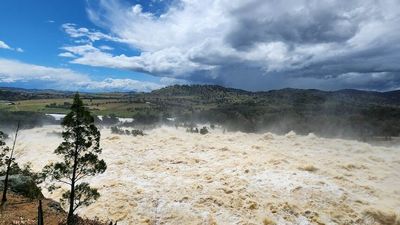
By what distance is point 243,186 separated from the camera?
30453mm

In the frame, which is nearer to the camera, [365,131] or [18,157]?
[18,157]

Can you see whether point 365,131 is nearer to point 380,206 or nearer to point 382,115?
point 382,115

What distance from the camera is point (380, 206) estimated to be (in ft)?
87.9

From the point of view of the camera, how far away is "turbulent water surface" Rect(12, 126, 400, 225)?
26047mm

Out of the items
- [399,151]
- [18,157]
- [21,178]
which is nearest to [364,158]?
[399,151]

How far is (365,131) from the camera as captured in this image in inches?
2542

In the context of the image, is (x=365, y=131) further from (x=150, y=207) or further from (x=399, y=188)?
(x=150, y=207)

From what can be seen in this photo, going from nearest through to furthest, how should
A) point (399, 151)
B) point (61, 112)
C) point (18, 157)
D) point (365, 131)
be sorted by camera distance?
point (399, 151) → point (18, 157) → point (365, 131) → point (61, 112)

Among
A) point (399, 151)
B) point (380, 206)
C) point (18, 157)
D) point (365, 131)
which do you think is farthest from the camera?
point (365, 131)

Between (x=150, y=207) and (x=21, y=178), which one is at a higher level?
(x=21, y=178)

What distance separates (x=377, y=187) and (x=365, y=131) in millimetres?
37208

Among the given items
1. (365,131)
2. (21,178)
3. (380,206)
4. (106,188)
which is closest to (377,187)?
(380,206)

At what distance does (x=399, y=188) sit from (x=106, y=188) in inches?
993

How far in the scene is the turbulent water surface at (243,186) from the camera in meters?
26.0
